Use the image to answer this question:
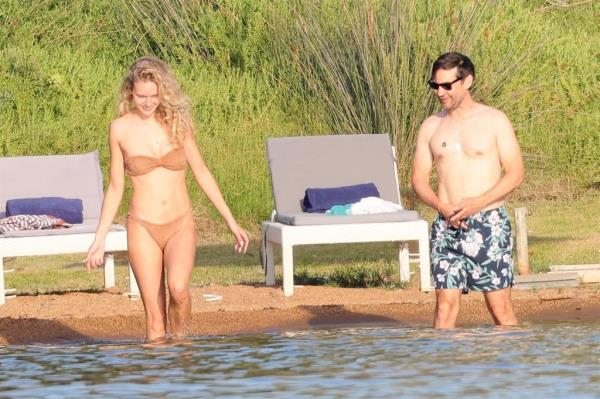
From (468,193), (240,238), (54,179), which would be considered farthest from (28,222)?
(468,193)

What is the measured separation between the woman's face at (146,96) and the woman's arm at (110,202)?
19 centimetres

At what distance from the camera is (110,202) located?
729cm

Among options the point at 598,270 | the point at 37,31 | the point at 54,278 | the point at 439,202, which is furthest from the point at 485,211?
the point at 37,31

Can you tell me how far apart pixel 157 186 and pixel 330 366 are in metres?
1.31

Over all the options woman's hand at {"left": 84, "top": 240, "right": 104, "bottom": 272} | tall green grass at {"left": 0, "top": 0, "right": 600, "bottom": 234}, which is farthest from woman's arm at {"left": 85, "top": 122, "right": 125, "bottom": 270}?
tall green grass at {"left": 0, "top": 0, "right": 600, "bottom": 234}

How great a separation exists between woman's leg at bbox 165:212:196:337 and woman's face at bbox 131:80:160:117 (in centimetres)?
57

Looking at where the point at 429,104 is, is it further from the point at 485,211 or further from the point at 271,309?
the point at 485,211

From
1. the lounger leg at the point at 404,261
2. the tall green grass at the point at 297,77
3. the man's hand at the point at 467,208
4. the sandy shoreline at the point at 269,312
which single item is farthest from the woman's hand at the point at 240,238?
the tall green grass at the point at 297,77

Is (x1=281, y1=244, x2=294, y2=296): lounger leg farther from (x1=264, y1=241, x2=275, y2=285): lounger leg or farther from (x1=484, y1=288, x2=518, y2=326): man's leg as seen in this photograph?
(x1=484, y1=288, x2=518, y2=326): man's leg

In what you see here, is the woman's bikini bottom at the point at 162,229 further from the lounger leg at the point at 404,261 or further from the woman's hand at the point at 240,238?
the lounger leg at the point at 404,261

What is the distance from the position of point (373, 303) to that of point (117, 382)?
3.69m

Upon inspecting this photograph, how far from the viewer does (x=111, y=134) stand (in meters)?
7.39

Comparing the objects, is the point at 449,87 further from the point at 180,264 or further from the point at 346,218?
the point at 346,218

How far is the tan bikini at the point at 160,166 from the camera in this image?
24.0ft
